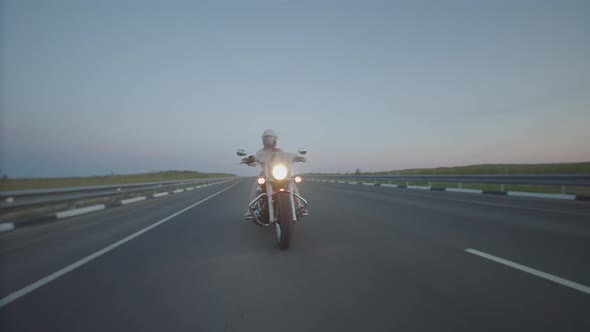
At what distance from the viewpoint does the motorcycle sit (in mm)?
4617

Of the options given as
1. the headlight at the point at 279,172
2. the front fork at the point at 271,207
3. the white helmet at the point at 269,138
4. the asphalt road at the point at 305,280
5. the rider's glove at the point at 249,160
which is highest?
the white helmet at the point at 269,138

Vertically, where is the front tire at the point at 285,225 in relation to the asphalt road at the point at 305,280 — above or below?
above

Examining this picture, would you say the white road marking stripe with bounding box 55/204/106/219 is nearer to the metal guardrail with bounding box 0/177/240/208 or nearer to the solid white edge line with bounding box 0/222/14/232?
the metal guardrail with bounding box 0/177/240/208

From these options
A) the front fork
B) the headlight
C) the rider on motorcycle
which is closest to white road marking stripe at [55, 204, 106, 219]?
the rider on motorcycle

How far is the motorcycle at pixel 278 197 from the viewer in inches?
182

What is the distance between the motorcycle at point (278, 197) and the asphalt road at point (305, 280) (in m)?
0.39

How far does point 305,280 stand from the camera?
130 inches

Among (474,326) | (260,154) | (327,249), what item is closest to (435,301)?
(474,326)

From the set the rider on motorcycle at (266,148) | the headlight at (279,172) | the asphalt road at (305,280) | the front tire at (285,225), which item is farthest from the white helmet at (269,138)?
the asphalt road at (305,280)

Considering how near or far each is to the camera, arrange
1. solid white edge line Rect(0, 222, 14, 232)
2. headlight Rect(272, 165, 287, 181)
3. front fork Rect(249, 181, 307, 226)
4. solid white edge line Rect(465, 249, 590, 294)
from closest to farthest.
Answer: solid white edge line Rect(465, 249, 590, 294) < front fork Rect(249, 181, 307, 226) < headlight Rect(272, 165, 287, 181) < solid white edge line Rect(0, 222, 14, 232)

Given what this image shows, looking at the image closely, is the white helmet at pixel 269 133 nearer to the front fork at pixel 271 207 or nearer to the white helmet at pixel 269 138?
the white helmet at pixel 269 138

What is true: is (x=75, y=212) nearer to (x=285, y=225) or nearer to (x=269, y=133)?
(x=269, y=133)

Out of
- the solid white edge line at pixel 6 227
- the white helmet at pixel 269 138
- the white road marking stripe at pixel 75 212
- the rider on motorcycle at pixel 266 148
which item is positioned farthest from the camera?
the white road marking stripe at pixel 75 212

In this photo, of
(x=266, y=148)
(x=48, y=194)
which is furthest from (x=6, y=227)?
(x=266, y=148)
